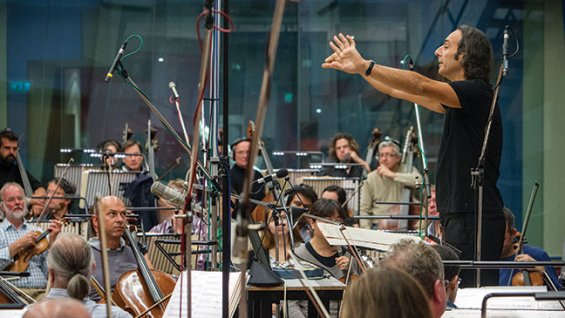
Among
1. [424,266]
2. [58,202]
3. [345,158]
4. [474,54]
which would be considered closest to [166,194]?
[474,54]

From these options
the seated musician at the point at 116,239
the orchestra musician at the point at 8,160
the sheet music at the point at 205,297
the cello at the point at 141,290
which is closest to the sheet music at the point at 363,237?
the sheet music at the point at 205,297

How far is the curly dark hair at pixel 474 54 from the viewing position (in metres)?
3.64

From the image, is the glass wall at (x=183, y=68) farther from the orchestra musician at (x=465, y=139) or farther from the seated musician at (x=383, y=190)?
the orchestra musician at (x=465, y=139)

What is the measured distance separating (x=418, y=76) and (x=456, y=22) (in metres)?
7.52

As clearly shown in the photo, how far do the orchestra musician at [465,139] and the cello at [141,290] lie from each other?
4.59ft

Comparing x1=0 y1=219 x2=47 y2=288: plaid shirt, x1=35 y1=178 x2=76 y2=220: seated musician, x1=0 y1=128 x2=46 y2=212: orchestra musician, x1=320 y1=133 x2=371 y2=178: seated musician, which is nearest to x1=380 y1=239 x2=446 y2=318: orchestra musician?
x1=0 y1=219 x2=47 y2=288: plaid shirt

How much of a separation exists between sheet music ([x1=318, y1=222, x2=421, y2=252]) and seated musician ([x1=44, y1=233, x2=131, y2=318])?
33.3 inches

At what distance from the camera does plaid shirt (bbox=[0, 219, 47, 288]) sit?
213 inches

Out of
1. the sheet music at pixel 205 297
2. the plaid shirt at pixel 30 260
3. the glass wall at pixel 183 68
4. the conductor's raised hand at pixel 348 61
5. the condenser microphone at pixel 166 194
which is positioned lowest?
the plaid shirt at pixel 30 260

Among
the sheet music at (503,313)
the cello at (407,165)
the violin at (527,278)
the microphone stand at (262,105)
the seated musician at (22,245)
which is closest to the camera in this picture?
the microphone stand at (262,105)

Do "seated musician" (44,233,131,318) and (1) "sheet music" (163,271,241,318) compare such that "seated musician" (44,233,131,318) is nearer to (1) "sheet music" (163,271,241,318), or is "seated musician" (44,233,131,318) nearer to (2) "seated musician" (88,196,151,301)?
(1) "sheet music" (163,271,241,318)

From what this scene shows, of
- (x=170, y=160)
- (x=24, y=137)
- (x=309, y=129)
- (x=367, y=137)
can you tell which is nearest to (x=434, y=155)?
(x=367, y=137)

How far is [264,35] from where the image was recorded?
10930 mm

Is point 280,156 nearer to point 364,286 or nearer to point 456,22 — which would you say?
point 456,22
